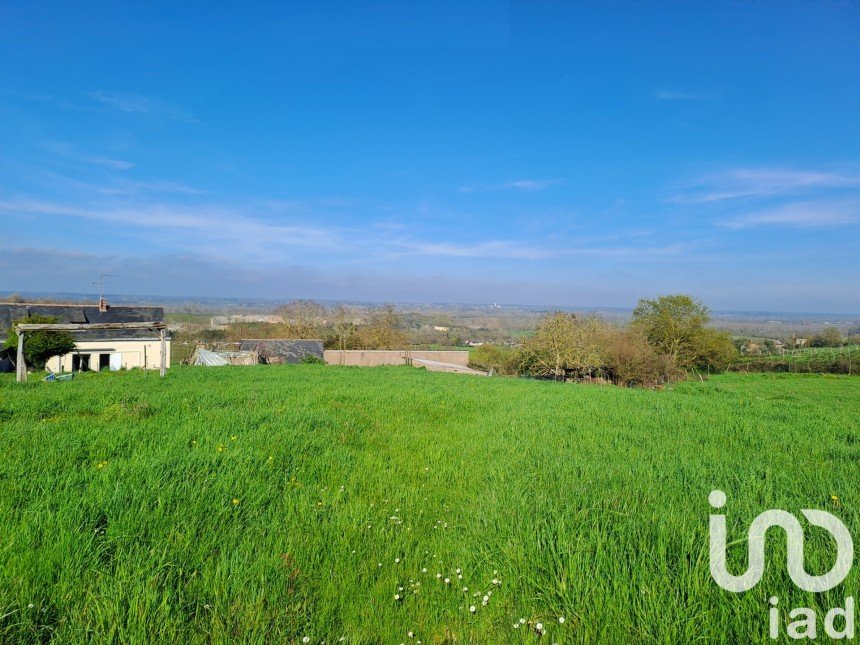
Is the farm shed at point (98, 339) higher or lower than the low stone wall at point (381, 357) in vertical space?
higher

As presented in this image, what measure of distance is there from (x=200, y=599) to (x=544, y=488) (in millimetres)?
3081

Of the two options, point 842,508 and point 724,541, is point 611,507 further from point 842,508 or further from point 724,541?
point 842,508

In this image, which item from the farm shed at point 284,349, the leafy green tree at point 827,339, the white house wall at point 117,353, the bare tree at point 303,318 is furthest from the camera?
A: the leafy green tree at point 827,339

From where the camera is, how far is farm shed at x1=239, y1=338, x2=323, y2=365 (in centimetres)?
3725

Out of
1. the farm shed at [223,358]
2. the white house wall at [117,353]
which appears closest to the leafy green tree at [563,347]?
the farm shed at [223,358]

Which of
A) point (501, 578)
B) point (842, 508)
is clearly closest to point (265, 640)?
point (501, 578)

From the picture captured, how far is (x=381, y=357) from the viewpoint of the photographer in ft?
133

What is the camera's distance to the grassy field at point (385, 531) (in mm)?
2650

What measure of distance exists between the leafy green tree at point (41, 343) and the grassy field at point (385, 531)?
23.4 m

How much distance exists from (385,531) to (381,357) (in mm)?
37006

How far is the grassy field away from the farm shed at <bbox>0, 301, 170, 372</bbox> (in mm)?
29591

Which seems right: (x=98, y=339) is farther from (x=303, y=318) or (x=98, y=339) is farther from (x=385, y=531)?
(x=385, y=531)

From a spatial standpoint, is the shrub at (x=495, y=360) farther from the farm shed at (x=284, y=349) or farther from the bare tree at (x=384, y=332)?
the farm shed at (x=284, y=349)

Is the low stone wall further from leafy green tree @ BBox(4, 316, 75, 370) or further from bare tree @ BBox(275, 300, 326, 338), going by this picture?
leafy green tree @ BBox(4, 316, 75, 370)
